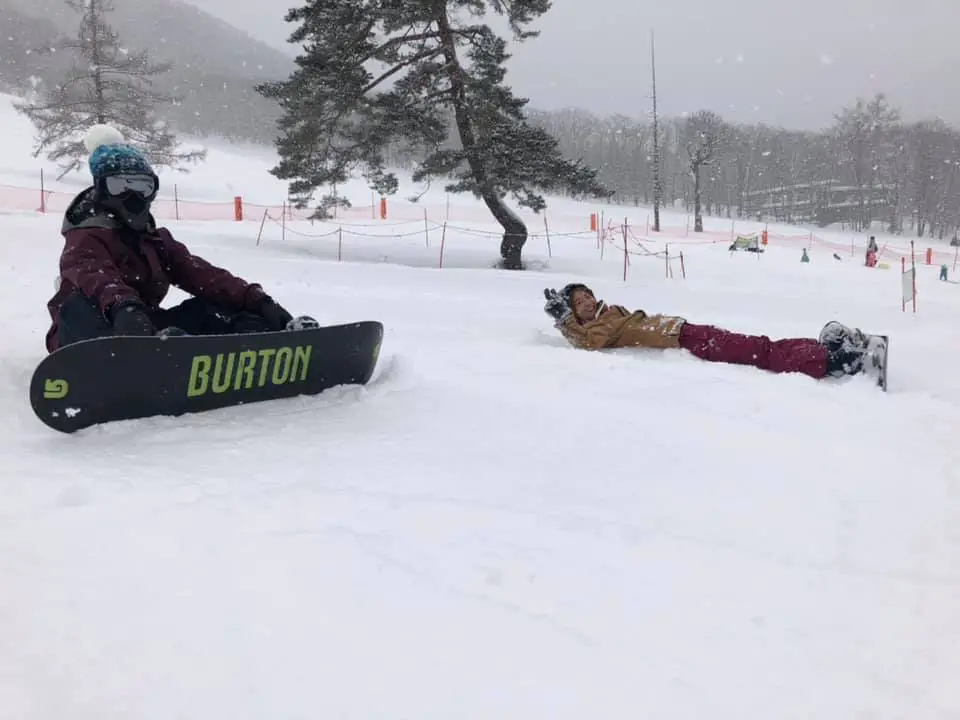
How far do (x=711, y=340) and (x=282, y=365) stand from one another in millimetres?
3795

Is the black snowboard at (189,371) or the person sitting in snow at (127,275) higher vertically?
the person sitting in snow at (127,275)

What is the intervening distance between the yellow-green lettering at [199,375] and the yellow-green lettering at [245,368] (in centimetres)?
18

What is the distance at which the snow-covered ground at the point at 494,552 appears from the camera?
187cm

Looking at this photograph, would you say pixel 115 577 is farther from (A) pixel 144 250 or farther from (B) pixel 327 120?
(B) pixel 327 120

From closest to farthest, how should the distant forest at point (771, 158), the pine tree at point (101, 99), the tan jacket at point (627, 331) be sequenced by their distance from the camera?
the tan jacket at point (627, 331) → the pine tree at point (101, 99) → the distant forest at point (771, 158)

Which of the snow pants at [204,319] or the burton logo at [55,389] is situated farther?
the snow pants at [204,319]

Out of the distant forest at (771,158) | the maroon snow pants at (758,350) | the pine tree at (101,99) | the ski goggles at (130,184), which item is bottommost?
the maroon snow pants at (758,350)

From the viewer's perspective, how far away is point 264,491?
292cm

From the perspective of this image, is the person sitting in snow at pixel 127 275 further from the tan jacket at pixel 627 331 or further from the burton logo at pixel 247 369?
the tan jacket at pixel 627 331

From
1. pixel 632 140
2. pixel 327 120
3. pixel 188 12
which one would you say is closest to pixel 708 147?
pixel 327 120

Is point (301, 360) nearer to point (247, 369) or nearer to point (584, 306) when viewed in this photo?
point (247, 369)

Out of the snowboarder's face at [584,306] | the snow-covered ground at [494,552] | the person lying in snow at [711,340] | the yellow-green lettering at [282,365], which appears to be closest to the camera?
the snow-covered ground at [494,552]

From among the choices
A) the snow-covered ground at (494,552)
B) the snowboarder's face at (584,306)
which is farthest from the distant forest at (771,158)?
the snow-covered ground at (494,552)

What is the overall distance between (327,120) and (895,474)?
1435 cm
